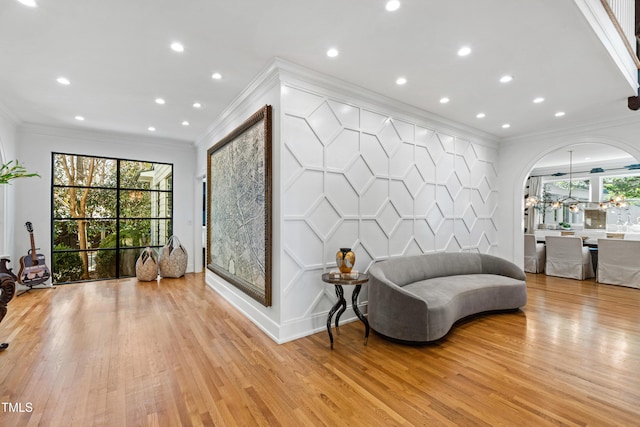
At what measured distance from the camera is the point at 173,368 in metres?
2.49

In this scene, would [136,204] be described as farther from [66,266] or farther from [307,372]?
[307,372]

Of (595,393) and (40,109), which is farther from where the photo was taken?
(40,109)

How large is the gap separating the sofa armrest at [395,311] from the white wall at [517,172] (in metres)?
4.16

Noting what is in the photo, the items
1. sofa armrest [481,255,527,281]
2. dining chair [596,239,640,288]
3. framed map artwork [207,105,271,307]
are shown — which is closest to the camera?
framed map artwork [207,105,271,307]

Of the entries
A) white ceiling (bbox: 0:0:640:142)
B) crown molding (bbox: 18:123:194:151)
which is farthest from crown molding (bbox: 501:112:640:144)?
crown molding (bbox: 18:123:194:151)

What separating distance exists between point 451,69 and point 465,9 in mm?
1000

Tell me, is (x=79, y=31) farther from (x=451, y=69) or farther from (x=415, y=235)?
(x=415, y=235)

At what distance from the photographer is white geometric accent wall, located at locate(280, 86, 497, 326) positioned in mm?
3203

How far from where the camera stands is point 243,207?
Result: 3.95 metres

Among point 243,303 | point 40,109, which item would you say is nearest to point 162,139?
point 40,109

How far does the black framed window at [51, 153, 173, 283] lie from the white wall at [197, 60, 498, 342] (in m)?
2.41

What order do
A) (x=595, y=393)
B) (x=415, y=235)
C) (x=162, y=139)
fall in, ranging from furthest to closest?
(x=162, y=139)
(x=415, y=235)
(x=595, y=393)

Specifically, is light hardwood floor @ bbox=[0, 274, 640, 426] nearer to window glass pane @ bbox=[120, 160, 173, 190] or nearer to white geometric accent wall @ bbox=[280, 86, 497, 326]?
white geometric accent wall @ bbox=[280, 86, 497, 326]

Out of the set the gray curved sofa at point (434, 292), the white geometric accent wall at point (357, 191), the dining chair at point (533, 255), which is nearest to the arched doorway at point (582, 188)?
the dining chair at point (533, 255)
